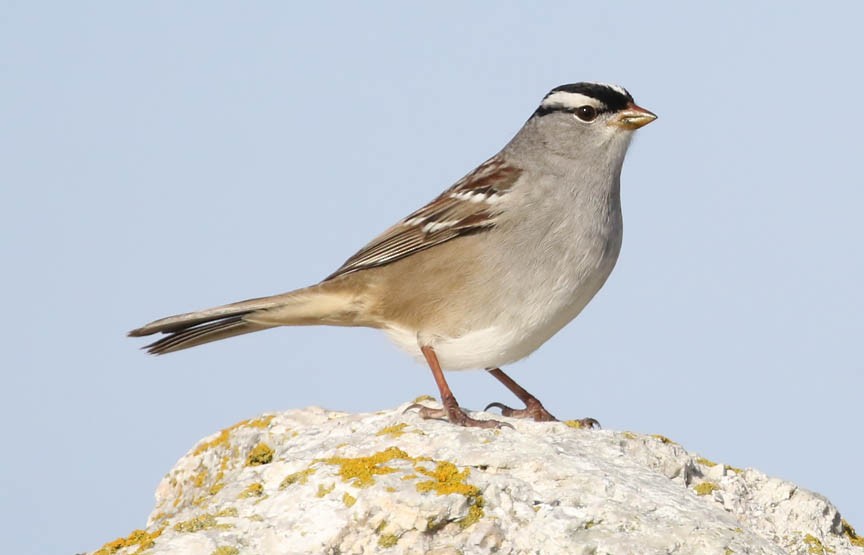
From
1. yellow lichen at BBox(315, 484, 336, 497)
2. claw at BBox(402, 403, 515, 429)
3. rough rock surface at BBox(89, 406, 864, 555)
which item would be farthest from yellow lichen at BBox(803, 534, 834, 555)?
yellow lichen at BBox(315, 484, 336, 497)

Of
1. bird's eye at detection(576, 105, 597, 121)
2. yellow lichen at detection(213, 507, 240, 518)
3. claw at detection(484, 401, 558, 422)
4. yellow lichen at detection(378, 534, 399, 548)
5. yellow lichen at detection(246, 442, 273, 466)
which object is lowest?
claw at detection(484, 401, 558, 422)

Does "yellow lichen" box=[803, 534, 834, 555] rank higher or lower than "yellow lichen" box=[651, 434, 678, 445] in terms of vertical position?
lower

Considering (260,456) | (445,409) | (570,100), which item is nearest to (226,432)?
(260,456)

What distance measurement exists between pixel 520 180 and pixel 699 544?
334 centimetres

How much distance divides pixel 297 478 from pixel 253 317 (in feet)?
9.65

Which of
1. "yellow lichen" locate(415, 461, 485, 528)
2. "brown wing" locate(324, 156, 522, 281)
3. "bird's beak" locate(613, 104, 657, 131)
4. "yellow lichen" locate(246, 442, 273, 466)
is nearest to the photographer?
"yellow lichen" locate(415, 461, 485, 528)

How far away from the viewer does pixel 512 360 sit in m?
7.02

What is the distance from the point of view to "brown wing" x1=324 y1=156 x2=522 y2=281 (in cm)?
708

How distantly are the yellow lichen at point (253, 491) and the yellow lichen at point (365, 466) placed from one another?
0.29 meters

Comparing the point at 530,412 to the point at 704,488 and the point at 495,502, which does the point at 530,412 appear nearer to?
the point at 704,488

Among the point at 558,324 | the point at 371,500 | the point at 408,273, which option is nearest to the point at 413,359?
the point at 408,273

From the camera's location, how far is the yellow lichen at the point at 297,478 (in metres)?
4.57

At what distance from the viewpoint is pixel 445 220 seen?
285 inches

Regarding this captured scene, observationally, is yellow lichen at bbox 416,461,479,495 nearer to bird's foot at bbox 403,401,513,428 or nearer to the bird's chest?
bird's foot at bbox 403,401,513,428
